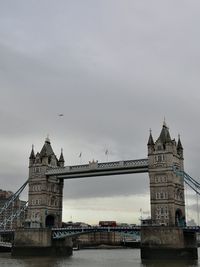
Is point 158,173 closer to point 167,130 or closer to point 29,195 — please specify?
point 167,130

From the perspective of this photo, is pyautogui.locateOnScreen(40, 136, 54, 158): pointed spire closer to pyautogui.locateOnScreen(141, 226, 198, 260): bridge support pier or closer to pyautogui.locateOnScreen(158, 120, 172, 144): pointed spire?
pyautogui.locateOnScreen(158, 120, 172, 144): pointed spire

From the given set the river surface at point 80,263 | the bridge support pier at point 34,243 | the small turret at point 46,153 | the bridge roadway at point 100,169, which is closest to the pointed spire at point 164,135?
the bridge roadway at point 100,169

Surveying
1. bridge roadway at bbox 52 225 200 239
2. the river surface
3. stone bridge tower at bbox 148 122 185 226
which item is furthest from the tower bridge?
the river surface

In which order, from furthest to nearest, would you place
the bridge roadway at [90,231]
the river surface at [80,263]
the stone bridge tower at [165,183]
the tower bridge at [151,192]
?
the bridge roadway at [90,231] → the stone bridge tower at [165,183] → the tower bridge at [151,192] → the river surface at [80,263]

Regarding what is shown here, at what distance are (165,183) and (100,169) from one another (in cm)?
1332

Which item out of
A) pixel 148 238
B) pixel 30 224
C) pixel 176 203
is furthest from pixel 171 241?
pixel 30 224

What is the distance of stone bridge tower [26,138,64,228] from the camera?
86.2 meters

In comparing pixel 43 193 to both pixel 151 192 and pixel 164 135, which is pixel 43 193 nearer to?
pixel 151 192

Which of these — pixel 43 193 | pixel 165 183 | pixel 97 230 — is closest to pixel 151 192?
pixel 165 183

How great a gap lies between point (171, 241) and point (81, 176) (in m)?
24.6

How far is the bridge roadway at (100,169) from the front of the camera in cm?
7888

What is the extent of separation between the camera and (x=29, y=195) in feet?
293

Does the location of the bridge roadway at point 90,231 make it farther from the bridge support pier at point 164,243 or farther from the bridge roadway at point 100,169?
the bridge roadway at point 100,169

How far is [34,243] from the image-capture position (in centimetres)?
8075
